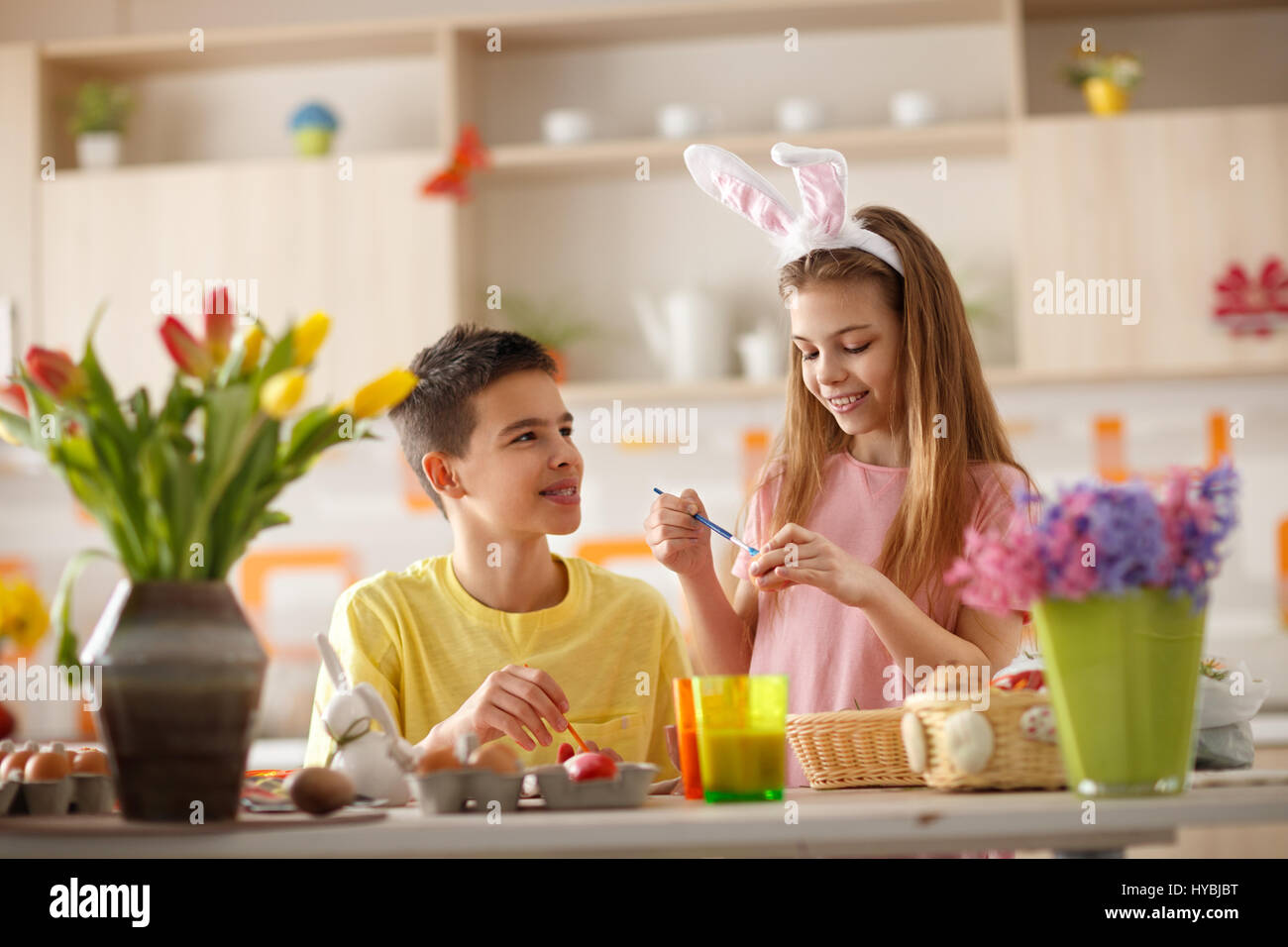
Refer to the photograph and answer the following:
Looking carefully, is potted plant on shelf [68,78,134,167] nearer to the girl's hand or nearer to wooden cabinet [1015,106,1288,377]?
wooden cabinet [1015,106,1288,377]

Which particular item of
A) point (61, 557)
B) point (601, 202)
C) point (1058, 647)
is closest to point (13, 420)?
point (1058, 647)

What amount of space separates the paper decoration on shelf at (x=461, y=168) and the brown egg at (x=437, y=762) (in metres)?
2.52

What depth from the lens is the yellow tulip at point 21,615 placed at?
11.0 feet

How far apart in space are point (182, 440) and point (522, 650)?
0.75 m

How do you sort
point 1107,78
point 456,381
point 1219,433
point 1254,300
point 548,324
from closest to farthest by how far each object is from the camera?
point 456,381 → point 1254,300 → point 1107,78 → point 1219,433 → point 548,324

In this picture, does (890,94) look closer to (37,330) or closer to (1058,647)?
(37,330)

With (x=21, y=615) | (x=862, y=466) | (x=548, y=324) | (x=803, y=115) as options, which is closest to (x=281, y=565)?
(x=21, y=615)

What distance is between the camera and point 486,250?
142 inches

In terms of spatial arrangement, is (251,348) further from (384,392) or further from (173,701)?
(173,701)

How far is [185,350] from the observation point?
3.20ft

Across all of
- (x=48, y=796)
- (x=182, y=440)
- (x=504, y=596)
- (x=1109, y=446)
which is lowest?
(x=48, y=796)

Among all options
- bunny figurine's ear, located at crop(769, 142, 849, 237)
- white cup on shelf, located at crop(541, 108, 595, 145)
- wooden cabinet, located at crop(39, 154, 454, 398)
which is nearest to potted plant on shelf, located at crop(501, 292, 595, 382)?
wooden cabinet, located at crop(39, 154, 454, 398)

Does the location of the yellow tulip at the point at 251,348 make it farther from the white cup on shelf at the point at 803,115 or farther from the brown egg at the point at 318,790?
the white cup on shelf at the point at 803,115

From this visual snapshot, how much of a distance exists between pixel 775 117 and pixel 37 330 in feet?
6.41
